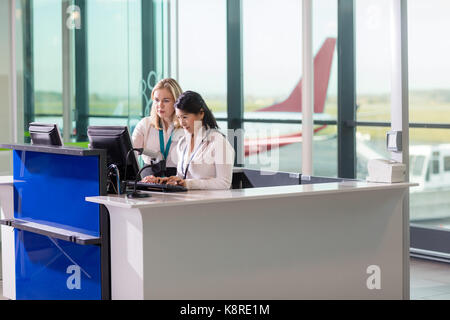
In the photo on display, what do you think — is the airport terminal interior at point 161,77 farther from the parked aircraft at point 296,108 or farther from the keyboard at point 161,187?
the keyboard at point 161,187

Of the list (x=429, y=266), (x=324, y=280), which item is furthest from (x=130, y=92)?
A: (x=324, y=280)

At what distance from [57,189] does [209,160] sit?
2.97 feet

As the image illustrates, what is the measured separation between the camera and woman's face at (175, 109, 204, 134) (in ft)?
15.2

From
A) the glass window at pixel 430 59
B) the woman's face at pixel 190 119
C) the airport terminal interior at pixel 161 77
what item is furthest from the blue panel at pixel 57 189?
the glass window at pixel 430 59

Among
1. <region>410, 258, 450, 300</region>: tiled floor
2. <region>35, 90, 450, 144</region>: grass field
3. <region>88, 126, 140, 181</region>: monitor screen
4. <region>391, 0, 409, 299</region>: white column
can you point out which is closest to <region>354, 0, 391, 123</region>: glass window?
<region>35, 90, 450, 144</region>: grass field

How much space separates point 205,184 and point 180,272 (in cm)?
69

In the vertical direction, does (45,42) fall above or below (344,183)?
above

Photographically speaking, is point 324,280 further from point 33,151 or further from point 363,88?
point 363,88

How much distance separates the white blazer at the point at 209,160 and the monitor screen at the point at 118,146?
0.35m

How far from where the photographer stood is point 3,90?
739 cm

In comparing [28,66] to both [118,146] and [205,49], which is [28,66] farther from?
[205,49]

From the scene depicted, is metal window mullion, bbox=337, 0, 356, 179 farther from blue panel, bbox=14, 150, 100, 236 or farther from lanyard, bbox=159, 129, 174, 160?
blue panel, bbox=14, 150, 100, 236

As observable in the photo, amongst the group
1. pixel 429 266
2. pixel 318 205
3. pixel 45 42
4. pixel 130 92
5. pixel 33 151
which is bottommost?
pixel 429 266

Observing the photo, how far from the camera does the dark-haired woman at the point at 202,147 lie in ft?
14.8
